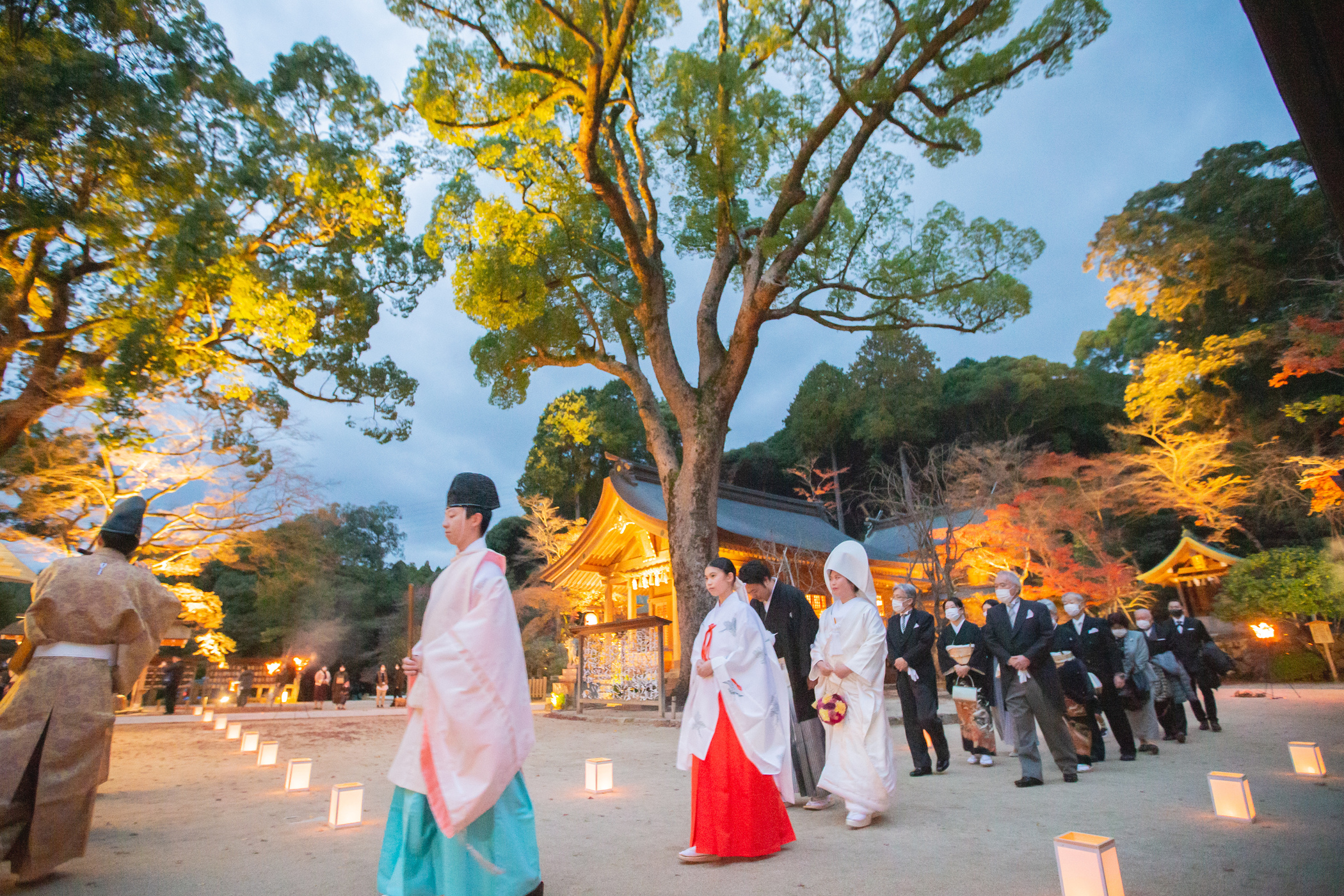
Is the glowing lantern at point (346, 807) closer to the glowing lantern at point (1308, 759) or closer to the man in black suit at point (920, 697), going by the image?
the man in black suit at point (920, 697)

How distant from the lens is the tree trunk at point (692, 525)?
8.66 metres

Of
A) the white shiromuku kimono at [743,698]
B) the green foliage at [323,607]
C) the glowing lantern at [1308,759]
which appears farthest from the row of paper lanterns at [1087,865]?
the green foliage at [323,607]

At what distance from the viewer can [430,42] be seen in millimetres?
9109

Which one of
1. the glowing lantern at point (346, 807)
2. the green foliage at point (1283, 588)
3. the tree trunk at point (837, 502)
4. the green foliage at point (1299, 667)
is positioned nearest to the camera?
the glowing lantern at point (346, 807)

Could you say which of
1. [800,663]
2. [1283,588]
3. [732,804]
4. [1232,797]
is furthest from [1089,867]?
[1283,588]

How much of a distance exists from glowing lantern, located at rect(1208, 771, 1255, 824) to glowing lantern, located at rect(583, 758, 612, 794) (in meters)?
3.74

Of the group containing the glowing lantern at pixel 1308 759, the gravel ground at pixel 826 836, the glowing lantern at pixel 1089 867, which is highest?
the glowing lantern at pixel 1089 867

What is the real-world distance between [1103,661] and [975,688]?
1.10 m

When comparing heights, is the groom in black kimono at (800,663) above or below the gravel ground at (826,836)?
above

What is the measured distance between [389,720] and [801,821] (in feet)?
39.4

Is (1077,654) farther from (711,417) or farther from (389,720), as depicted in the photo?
(389,720)

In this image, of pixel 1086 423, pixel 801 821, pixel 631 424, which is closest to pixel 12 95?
pixel 801 821

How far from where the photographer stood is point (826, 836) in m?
3.66

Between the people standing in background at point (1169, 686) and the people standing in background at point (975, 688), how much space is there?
202 centimetres
